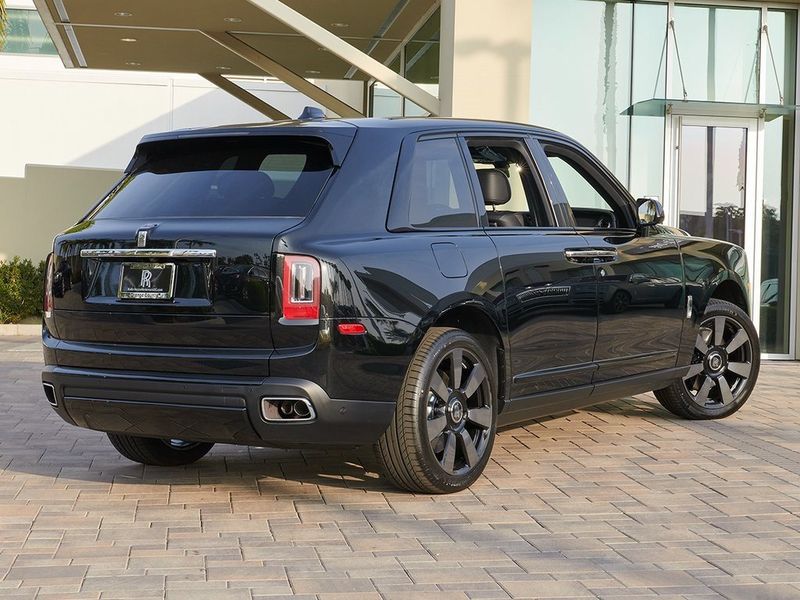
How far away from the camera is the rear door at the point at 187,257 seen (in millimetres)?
5266

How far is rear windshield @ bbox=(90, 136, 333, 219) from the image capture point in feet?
18.3

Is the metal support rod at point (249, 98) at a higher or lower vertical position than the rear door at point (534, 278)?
higher

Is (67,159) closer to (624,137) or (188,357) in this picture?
(624,137)

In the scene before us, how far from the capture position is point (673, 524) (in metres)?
5.35

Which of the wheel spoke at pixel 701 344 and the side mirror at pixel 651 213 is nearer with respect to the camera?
the side mirror at pixel 651 213

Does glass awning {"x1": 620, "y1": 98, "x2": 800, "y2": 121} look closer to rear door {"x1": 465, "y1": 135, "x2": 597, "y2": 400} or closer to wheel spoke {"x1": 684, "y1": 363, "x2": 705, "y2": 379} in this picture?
wheel spoke {"x1": 684, "y1": 363, "x2": 705, "y2": 379}

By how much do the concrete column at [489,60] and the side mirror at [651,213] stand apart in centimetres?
330

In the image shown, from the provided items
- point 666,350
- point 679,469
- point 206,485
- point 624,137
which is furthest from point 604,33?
point 206,485

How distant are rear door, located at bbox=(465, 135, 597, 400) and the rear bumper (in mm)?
1079

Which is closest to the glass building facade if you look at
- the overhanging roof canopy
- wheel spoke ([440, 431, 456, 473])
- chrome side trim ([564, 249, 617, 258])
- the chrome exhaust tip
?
the overhanging roof canopy

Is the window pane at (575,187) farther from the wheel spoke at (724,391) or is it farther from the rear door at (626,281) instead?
the rear door at (626,281)

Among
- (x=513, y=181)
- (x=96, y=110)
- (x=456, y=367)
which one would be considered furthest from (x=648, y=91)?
(x=96, y=110)

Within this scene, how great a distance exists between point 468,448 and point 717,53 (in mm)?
8468

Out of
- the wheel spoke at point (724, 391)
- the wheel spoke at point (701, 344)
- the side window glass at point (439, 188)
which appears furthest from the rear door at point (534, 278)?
the wheel spoke at point (724, 391)
